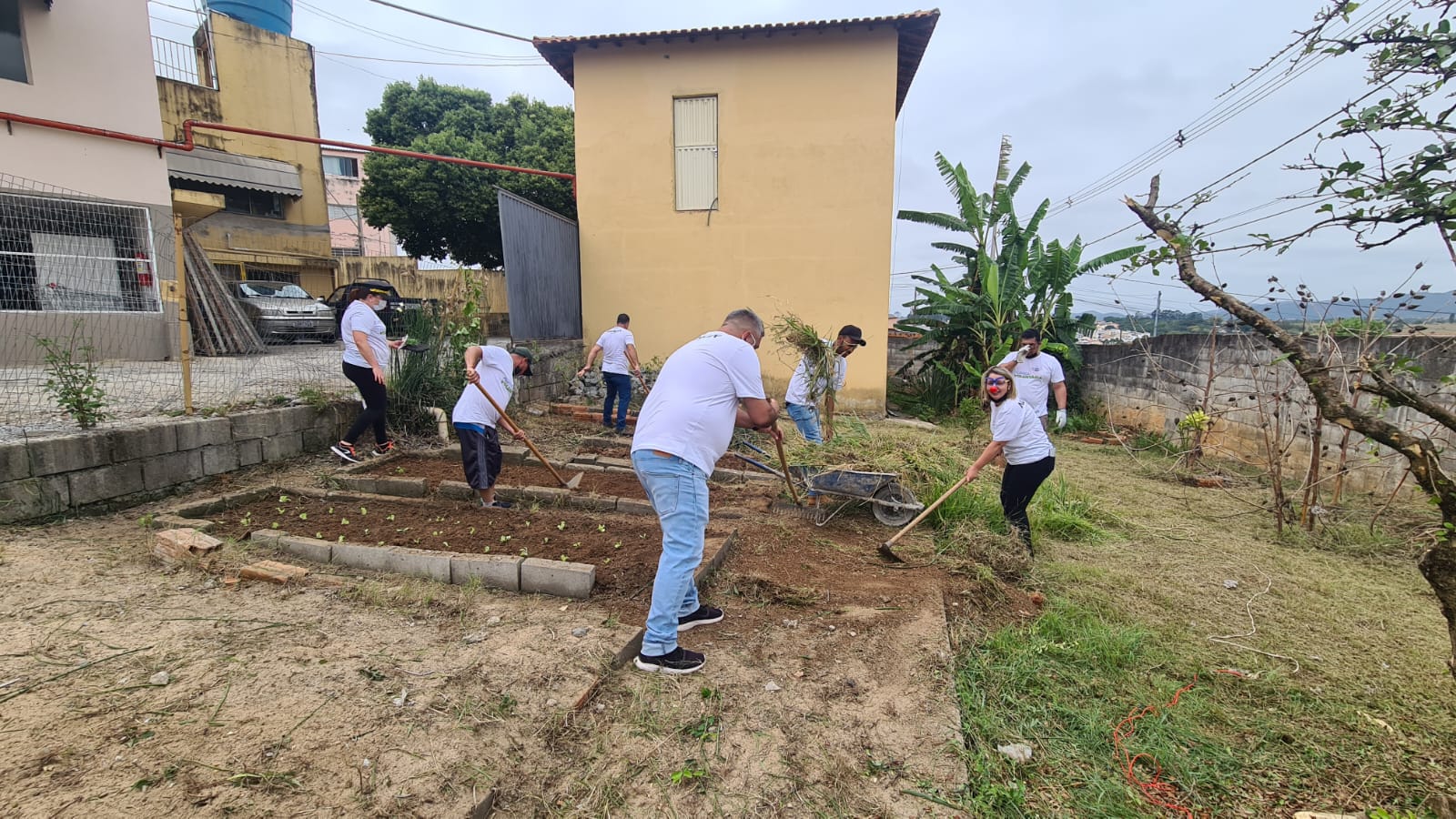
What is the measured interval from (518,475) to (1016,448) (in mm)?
4302

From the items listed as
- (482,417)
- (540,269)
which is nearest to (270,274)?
(540,269)

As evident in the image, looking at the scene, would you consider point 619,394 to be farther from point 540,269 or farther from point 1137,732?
point 1137,732

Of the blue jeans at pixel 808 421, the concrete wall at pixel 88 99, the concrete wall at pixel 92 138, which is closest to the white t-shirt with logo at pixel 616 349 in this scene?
the blue jeans at pixel 808 421

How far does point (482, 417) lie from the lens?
15.6ft

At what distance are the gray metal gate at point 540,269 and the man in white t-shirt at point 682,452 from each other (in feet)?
21.4

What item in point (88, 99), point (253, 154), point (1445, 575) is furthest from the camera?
point (253, 154)

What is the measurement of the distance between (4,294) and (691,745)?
10.2 metres

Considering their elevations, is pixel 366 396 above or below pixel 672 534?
above

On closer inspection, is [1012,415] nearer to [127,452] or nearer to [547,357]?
[127,452]

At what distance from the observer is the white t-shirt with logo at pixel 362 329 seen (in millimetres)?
5504

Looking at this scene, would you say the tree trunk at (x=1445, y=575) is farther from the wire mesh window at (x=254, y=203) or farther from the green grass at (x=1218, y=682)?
the wire mesh window at (x=254, y=203)

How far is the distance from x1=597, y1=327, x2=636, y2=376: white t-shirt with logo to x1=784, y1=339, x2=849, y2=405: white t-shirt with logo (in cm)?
250

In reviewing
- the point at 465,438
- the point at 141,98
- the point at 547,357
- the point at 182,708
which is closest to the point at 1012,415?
the point at 465,438

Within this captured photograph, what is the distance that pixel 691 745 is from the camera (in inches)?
93.9
